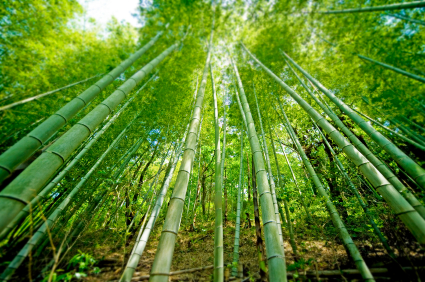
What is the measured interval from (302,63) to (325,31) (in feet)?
2.95

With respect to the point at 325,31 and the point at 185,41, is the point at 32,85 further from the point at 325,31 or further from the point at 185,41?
the point at 325,31

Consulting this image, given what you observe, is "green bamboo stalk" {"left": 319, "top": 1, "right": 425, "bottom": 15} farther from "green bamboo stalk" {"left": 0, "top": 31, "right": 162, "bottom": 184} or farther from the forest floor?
"green bamboo stalk" {"left": 0, "top": 31, "right": 162, "bottom": 184}

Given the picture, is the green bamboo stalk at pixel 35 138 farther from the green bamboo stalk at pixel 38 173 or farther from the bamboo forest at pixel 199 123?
the green bamboo stalk at pixel 38 173

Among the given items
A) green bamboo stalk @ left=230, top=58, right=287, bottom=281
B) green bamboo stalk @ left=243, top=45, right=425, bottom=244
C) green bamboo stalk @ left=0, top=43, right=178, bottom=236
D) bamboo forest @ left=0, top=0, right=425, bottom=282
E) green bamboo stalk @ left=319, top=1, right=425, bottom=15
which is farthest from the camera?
green bamboo stalk @ left=319, top=1, right=425, bottom=15

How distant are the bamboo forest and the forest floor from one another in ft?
0.11

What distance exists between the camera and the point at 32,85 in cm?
271

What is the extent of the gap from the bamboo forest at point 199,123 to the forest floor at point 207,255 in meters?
0.03

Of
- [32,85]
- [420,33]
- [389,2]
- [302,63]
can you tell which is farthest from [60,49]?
[420,33]

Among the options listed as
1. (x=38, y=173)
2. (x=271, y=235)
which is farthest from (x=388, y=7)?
(x=38, y=173)

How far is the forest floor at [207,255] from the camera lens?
2.31m

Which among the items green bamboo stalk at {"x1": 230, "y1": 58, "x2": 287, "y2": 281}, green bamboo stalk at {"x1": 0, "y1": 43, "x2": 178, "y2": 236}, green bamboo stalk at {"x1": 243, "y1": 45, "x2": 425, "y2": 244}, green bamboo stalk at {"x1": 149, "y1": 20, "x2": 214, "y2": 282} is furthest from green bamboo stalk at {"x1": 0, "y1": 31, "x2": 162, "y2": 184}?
green bamboo stalk at {"x1": 243, "y1": 45, "x2": 425, "y2": 244}

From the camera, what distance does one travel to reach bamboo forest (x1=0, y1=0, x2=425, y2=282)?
1.46m

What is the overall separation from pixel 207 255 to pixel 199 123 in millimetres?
3363

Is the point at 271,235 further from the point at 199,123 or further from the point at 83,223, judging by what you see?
the point at 83,223
